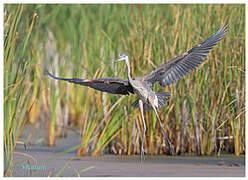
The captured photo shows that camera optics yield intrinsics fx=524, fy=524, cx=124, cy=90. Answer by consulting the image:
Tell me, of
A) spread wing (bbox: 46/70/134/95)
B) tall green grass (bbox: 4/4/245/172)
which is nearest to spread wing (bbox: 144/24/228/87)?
spread wing (bbox: 46/70/134/95)

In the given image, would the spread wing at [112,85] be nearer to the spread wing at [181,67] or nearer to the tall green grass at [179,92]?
the spread wing at [181,67]

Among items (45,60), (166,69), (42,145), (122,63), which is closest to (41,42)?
(45,60)

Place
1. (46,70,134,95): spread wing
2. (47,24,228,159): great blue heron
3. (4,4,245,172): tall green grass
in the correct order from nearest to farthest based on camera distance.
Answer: (47,24,228,159): great blue heron → (46,70,134,95): spread wing → (4,4,245,172): tall green grass

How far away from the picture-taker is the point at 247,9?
6371mm

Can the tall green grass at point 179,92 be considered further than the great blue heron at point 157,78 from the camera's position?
Yes

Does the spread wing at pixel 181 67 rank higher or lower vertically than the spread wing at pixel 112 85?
higher

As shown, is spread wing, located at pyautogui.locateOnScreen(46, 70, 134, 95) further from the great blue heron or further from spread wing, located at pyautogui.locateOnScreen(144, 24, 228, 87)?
spread wing, located at pyautogui.locateOnScreen(144, 24, 228, 87)

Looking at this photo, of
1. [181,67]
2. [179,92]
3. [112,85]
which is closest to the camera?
[181,67]

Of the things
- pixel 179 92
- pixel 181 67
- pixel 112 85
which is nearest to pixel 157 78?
pixel 181 67

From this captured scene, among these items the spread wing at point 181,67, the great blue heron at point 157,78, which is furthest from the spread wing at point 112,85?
the spread wing at point 181,67

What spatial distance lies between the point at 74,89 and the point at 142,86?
13.7ft

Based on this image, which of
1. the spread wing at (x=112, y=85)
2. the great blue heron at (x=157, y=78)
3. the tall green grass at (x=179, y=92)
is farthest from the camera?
the tall green grass at (x=179, y=92)

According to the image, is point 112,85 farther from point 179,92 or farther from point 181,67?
point 179,92

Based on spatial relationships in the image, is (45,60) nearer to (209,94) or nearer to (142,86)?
(209,94)
